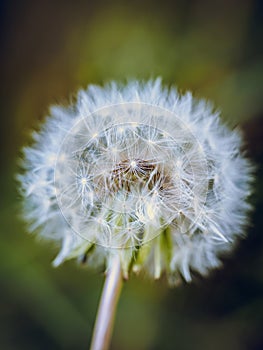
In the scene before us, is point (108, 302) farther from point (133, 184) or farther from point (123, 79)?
point (123, 79)

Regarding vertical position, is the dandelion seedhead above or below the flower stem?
above

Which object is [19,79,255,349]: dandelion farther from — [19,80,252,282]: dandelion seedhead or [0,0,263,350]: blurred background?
[0,0,263,350]: blurred background


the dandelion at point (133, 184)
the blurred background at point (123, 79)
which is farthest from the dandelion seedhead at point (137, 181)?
the blurred background at point (123, 79)

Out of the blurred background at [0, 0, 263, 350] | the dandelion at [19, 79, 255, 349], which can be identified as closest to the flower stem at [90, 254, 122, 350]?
the dandelion at [19, 79, 255, 349]

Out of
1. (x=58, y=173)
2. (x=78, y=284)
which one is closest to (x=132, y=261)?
(x=58, y=173)

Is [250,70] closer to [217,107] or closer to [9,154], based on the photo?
[217,107]

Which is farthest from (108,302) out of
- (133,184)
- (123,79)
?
(123,79)

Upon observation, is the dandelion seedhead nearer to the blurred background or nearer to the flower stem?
the flower stem

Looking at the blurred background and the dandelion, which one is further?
the blurred background
